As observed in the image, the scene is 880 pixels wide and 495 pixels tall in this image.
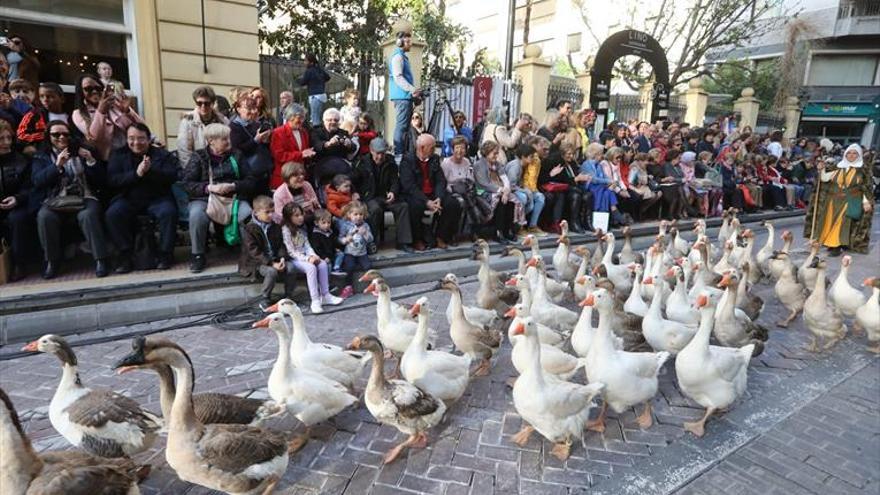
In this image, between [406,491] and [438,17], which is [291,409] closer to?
[406,491]

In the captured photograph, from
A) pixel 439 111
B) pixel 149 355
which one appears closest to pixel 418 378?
pixel 149 355

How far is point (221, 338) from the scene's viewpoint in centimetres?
556

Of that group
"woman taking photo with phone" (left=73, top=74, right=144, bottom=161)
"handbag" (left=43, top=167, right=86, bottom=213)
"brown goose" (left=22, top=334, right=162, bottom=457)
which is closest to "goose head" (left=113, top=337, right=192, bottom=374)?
"brown goose" (left=22, top=334, right=162, bottom=457)

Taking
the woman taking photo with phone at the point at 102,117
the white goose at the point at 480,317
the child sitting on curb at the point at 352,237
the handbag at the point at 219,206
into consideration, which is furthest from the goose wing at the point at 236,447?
the woman taking photo with phone at the point at 102,117

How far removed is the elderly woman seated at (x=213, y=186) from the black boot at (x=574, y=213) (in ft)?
20.8

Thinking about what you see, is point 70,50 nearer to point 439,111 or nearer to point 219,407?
point 439,111

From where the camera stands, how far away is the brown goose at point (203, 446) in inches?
116

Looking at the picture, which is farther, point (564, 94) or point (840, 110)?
point (840, 110)

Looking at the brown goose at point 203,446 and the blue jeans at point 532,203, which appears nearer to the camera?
the brown goose at point 203,446

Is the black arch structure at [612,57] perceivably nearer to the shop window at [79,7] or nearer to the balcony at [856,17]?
the shop window at [79,7]

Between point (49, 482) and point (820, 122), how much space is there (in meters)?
43.4

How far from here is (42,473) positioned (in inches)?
104

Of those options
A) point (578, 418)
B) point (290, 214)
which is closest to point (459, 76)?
point (290, 214)

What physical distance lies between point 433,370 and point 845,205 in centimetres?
1080
